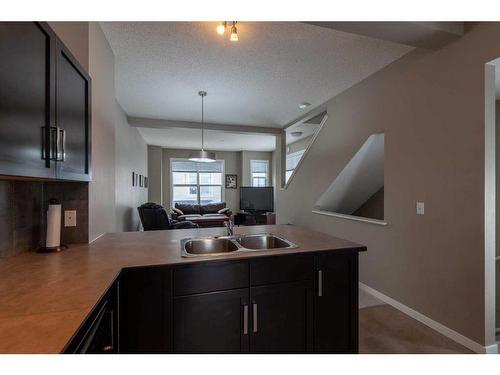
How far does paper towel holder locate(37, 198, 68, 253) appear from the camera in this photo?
1550 mm

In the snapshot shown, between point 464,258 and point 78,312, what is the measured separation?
2.55 metres

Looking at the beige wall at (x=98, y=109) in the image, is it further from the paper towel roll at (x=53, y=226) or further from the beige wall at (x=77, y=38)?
the paper towel roll at (x=53, y=226)

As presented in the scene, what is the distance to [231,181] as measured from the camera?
29.0ft

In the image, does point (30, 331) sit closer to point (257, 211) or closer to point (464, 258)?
point (464, 258)

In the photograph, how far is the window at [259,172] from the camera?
8.92 meters

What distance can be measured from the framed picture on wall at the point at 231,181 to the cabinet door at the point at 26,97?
7619 mm

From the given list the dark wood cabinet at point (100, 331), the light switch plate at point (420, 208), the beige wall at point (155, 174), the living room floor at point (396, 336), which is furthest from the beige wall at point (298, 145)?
the dark wood cabinet at point (100, 331)

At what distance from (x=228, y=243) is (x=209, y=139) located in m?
5.18

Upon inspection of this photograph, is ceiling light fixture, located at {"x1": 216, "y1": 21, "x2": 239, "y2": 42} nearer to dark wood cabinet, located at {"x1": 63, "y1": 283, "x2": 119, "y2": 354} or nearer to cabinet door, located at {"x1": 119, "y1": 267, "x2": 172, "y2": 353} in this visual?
cabinet door, located at {"x1": 119, "y1": 267, "x2": 172, "y2": 353}

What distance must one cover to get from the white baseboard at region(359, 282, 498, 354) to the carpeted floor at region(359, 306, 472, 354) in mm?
37

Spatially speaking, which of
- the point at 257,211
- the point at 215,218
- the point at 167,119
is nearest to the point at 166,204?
the point at 215,218

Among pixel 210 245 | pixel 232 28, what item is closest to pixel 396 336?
pixel 210 245

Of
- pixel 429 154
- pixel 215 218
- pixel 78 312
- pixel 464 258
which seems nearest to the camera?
pixel 78 312

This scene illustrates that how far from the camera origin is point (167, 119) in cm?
482
